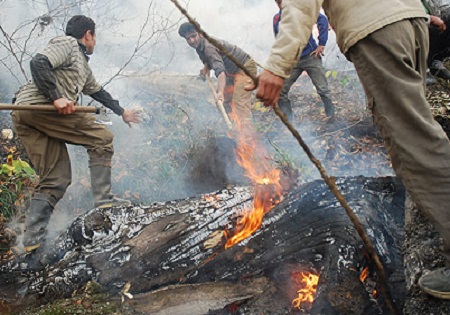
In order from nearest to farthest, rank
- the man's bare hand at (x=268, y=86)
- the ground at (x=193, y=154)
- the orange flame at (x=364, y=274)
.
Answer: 1. the man's bare hand at (x=268, y=86)
2. the orange flame at (x=364, y=274)
3. the ground at (x=193, y=154)

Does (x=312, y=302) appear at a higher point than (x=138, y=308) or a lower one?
lower

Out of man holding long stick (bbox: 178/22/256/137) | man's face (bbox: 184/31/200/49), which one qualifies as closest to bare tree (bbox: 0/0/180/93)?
man's face (bbox: 184/31/200/49)

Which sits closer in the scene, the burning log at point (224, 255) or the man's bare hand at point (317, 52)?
the burning log at point (224, 255)

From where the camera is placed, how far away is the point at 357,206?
3164 millimetres

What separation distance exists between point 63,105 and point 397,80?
10.9 feet

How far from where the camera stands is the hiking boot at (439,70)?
474 centimetres

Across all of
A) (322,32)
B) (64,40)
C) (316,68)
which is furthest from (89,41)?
(322,32)

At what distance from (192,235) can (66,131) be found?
2067 mm

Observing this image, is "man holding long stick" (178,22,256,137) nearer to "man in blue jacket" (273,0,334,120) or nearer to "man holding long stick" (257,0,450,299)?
"man in blue jacket" (273,0,334,120)

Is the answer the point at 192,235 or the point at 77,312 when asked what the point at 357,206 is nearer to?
the point at 192,235

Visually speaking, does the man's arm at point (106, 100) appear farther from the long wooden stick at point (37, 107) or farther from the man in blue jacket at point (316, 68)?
the man in blue jacket at point (316, 68)

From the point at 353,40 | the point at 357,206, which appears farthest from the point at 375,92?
the point at 357,206

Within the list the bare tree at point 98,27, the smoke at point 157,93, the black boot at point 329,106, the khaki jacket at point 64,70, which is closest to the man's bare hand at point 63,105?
the khaki jacket at point 64,70

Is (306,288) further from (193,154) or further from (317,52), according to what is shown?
(317,52)
